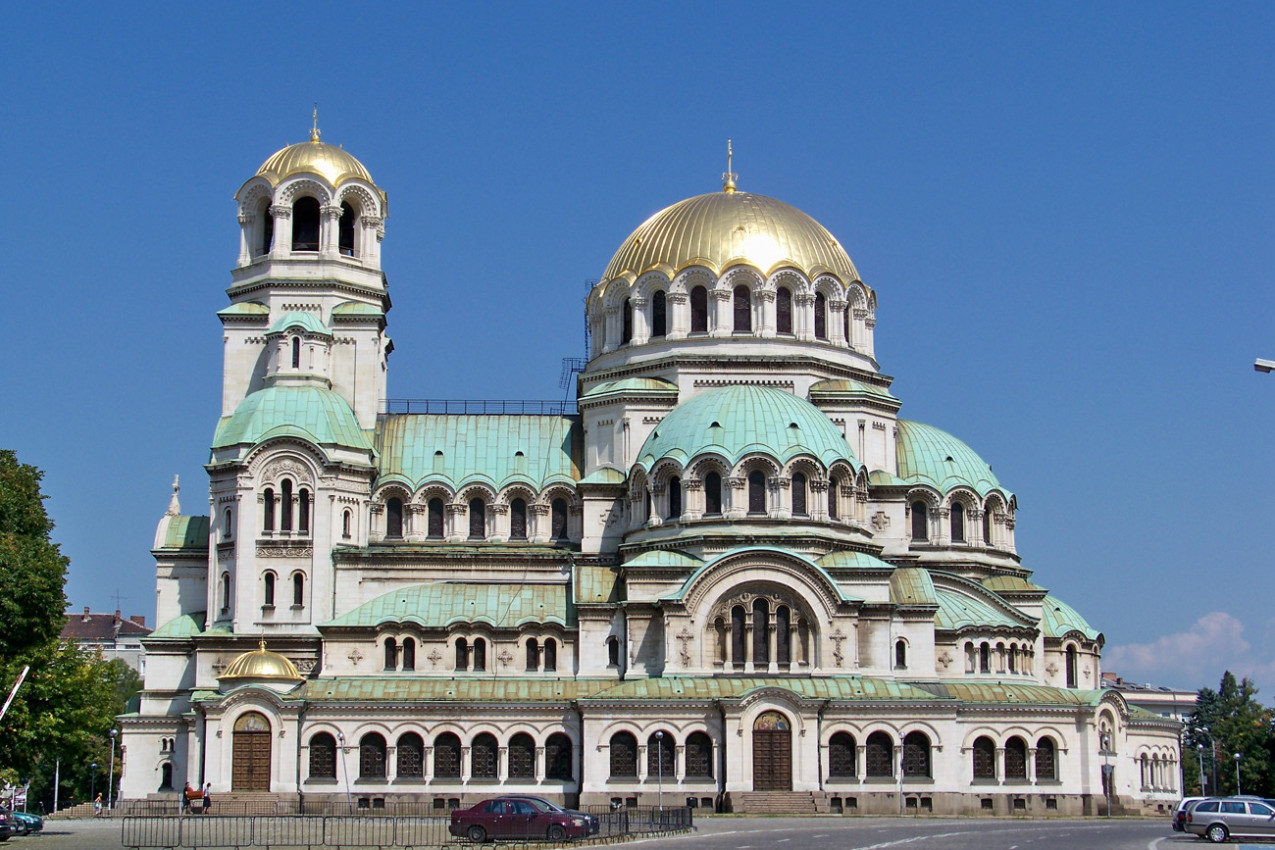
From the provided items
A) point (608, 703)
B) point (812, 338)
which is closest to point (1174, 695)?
point (812, 338)

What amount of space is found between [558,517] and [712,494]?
813 centimetres

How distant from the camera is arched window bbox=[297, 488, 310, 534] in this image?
64.4 metres

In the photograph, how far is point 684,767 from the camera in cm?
5884

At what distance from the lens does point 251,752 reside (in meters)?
59.2

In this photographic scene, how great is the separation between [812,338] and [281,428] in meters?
21.9

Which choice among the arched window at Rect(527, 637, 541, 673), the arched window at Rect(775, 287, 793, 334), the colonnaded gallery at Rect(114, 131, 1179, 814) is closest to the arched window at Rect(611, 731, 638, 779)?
the colonnaded gallery at Rect(114, 131, 1179, 814)

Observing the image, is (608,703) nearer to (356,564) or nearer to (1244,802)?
(356,564)

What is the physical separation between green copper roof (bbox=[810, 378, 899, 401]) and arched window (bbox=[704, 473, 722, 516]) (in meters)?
7.47

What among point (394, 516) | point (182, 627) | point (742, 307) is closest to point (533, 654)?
point (394, 516)

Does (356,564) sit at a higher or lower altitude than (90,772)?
higher

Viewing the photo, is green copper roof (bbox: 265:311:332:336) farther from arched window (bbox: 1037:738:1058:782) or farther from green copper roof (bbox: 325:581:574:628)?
arched window (bbox: 1037:738:1058:782)

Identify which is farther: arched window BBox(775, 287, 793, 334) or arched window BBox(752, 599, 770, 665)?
arched window BBox(775, 287, 793, 334)

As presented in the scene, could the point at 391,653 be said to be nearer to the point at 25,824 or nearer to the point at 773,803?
the point at 773,803

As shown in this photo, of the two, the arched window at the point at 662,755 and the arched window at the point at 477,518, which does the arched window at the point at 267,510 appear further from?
the arched window at the point at 662,755
